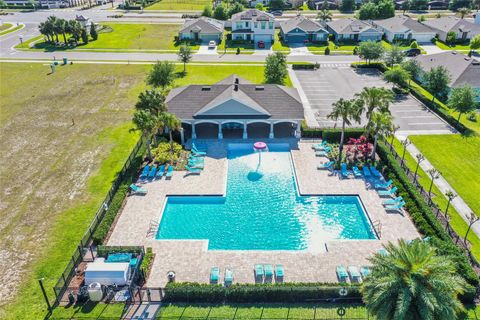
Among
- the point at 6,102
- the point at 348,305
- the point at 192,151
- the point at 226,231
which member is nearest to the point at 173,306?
the point at 226,231

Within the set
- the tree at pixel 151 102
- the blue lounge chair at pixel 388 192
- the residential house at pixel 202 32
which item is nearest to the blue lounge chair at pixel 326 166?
the blue lounge chair at pixel 388 192

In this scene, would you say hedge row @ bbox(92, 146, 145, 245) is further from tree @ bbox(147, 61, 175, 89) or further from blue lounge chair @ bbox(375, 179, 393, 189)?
blue lounge chair @ bbox(375, 179, 393, 189)

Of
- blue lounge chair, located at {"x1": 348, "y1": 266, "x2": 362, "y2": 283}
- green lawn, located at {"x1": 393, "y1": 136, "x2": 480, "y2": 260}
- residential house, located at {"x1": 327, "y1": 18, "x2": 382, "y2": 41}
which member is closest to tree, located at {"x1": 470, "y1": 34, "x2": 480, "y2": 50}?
residential house, located at {"x1": 327, "y1": 18, "x2": 382, "y2": 41}

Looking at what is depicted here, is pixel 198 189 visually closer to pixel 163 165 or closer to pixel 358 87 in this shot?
pixel 163 165

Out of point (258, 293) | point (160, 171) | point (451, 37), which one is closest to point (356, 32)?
point (451, 37)

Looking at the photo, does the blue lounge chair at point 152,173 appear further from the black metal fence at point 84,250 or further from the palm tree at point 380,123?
the palm tree at point 380,123

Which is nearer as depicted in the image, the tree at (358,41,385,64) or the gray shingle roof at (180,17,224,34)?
the tree at (358,41,385,64)
